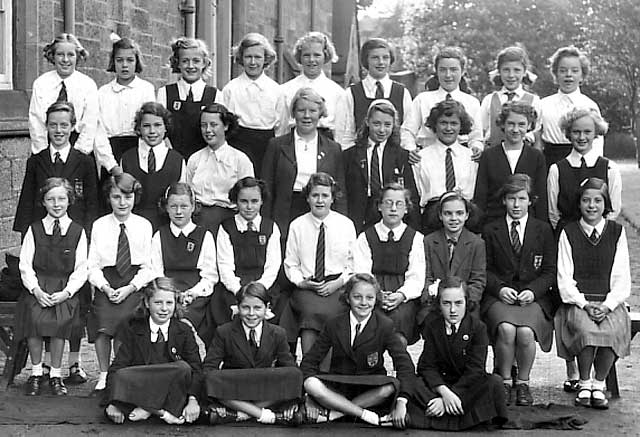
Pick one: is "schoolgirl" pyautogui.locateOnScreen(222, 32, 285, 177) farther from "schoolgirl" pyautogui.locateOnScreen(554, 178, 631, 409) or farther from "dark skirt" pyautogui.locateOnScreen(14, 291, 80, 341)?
"schoolgirl" pyautogui.locateOnScreen(554, 178, 631, 409)

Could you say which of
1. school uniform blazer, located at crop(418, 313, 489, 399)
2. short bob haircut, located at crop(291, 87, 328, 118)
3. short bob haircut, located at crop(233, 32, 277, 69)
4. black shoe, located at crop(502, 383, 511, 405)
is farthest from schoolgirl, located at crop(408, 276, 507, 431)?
short bob haircut, located at crop(233, 32, 277, 69)

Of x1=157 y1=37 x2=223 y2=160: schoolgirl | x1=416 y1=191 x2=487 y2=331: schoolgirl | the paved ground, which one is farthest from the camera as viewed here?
x1=157 y1=37 x2=223 y2=160: schoolgirl

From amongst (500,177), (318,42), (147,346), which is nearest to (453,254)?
(500,177)

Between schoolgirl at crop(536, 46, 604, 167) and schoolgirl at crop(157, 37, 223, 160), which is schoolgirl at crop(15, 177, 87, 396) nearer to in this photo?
schoolgirl at crop(157, 37, 223, 160)

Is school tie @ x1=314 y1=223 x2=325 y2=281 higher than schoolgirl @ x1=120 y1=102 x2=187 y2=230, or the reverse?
schoolgirl @ x1=120 y1=102 x2=187 y2=230

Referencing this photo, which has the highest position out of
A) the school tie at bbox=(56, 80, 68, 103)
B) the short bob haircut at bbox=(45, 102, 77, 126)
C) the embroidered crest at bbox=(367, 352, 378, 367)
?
the school tie at bbox=(56, 80, 68, 103)

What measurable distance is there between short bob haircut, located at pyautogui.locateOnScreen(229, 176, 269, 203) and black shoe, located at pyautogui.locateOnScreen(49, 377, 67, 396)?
63.7 inches

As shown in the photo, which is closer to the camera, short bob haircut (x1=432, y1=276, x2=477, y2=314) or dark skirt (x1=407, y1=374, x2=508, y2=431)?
dark skirt (x1=407, y1=374, x2=508, y2=431)

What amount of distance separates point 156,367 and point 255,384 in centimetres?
57

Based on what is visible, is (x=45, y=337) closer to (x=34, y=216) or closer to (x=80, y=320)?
(x=80, y=320)

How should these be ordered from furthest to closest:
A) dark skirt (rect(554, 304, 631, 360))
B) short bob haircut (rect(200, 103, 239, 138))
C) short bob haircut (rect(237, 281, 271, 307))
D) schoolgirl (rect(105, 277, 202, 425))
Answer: short bob haircut (rect(200, 103, 239, 138)) < dark skirt (rect(554, 304, 631, 360)) < short bob haircut (rect(237, 281, 271, 307)) < schoolgirl (rect(105, 277, 202, 425))

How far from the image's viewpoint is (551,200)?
779 centimetres

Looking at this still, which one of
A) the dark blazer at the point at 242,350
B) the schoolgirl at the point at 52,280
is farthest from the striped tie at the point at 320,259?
the schoolgirl at the point at 52,280

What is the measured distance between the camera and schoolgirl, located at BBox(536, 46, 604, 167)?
8.27 meters
